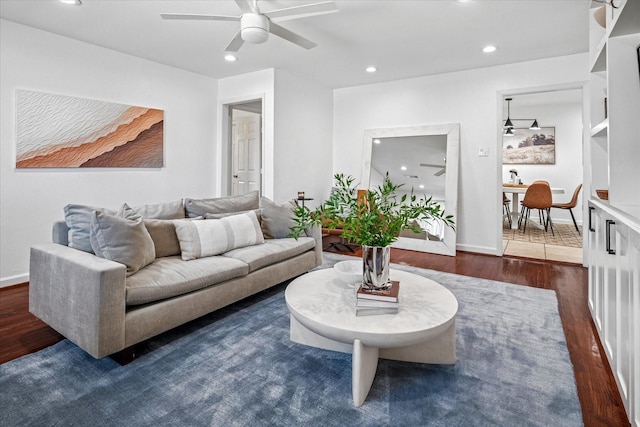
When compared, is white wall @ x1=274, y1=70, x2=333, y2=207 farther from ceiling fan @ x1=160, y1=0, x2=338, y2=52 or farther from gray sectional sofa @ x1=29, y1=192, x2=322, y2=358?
ceiling fan @ x1=160, y1=0, x2=338, y2=52

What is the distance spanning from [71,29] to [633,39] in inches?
178

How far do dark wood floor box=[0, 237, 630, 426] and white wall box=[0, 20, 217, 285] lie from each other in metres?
0.70

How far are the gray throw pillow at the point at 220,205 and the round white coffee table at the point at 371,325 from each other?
131cm

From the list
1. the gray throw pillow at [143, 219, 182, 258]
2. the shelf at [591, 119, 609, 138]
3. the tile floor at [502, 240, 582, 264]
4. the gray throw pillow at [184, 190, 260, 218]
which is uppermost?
the shelf at [591, 119, 609, 138]

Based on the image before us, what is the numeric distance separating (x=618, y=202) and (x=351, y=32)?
8.83ft

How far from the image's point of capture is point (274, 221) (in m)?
3.35

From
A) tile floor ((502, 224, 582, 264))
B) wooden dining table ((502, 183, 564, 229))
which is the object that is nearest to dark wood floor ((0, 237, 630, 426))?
tile floor ((502, 224, 582, 264))

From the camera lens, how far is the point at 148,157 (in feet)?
14.4

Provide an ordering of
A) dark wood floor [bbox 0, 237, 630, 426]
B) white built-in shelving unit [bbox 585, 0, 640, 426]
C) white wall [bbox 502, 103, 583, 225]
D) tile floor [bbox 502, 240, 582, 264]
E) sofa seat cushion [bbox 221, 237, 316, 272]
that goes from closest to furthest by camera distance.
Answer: white built-in shelving unit [bbox 585, 0, 640, 426] < dark wood floor [bbox 0, 237, 630, 426] < sofa seat cushion [bbox 221, 237, 316, 272] < tile floor [bbox 502, 240, 582, 264] < white wall [bbox 502, 103, 583, 225]

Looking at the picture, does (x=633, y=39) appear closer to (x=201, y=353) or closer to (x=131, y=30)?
(x=201, y=353)

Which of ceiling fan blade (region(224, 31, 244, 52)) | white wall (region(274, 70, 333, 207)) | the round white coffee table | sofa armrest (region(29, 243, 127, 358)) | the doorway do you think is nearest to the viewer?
the round white coffee table

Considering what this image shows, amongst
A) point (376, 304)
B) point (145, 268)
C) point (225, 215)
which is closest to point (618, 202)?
point (376, 304)

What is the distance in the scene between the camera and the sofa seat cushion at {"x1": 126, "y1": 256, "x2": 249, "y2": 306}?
1.96m

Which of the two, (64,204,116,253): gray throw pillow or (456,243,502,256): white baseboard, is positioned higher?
(64,204,116,253): gray throw pillow
